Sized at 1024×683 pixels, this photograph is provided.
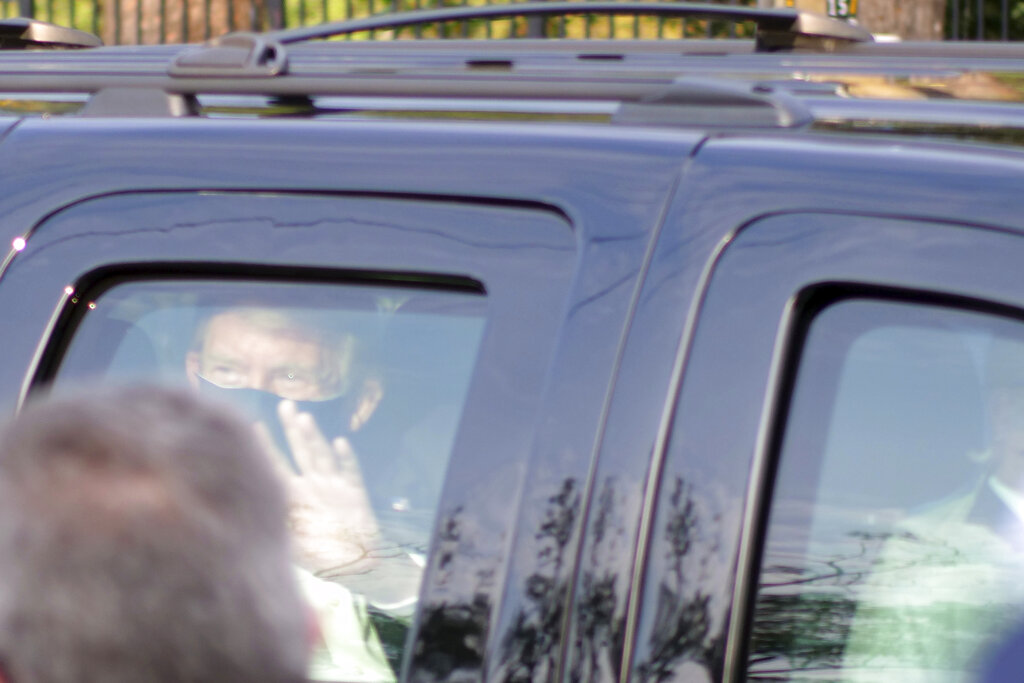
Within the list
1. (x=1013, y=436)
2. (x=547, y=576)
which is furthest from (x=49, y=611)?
(x=1013, y=436)

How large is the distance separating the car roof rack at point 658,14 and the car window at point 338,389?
0.67 meters

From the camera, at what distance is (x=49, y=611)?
3.02 ft

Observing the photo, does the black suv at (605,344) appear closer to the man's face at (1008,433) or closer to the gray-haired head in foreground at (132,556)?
the man's face at (1008,433)

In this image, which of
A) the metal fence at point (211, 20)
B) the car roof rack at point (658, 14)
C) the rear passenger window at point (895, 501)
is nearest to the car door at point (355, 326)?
the rear passenger window at point (895, 501)

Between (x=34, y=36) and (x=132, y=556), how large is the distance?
2669 millimetres

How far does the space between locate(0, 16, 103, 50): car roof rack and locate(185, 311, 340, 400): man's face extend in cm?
172

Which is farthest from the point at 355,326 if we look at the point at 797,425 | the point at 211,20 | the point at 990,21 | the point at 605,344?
A: the point at 990,21

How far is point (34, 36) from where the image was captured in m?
3.32

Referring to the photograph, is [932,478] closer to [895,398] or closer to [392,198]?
[895,398]

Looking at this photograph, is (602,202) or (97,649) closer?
(97,649)

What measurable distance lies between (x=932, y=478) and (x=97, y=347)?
1048 millimetres

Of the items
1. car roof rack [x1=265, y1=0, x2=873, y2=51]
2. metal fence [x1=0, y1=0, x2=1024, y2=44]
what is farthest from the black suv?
metal fence [x1=0, y1=0, x2=1024, y2=44]

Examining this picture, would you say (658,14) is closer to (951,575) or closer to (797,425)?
(797,425)

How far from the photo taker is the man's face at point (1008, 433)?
1.56 m
